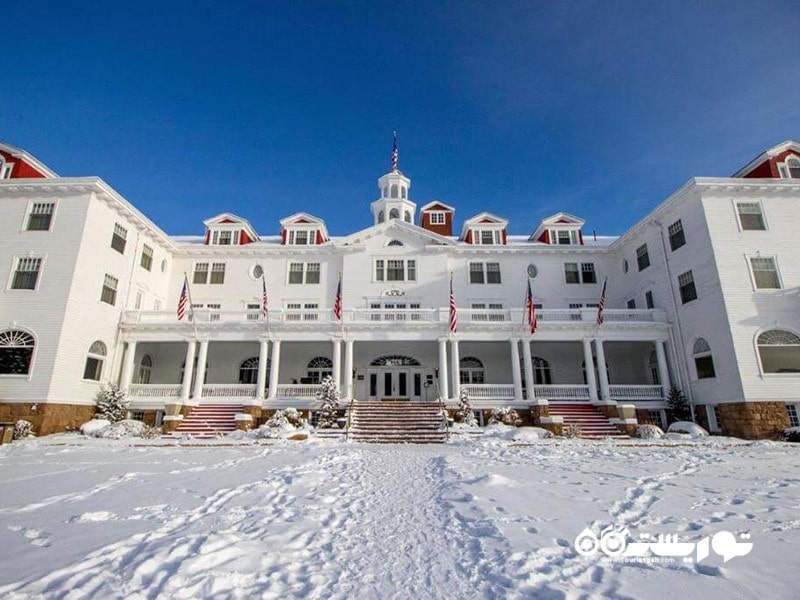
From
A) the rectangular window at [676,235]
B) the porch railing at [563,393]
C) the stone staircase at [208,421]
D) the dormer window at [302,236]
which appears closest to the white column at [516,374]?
the porch railing at [563,393]

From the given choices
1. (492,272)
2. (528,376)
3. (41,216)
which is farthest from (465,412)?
(41,216)

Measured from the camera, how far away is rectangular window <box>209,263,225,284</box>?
95.3 ft

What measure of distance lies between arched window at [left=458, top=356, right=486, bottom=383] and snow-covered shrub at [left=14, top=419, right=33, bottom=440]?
22.3 metres

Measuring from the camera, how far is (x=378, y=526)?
18.4 feet

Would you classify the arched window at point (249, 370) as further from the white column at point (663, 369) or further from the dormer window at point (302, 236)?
the white column at point (663, 369)

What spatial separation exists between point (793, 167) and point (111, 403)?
37870 mm

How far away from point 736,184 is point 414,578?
A: 2618cm

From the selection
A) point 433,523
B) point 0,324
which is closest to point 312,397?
point 0,324

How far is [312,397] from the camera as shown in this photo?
2309 cm

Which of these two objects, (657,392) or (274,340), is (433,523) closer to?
(274,340)

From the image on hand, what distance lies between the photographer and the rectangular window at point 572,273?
2930 cm

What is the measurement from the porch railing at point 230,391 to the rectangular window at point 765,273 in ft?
87.4

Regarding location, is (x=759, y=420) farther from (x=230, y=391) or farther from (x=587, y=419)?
(x=230, y=391)

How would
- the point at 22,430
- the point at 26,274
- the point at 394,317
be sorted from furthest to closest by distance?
1. the point at 394,317
2. the point at 26,274
3. the point at 22,430
